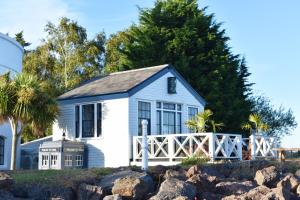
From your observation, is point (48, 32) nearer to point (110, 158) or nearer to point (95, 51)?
point (95, 51)

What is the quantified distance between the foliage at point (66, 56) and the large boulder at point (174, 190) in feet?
98.2

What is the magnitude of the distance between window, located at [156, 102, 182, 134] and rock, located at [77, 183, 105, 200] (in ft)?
35.4

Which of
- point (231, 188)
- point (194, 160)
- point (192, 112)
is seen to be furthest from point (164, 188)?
point (192, 112)

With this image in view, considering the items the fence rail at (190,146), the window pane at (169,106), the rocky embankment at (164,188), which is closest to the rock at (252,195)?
the rocky embankment at (164,188)

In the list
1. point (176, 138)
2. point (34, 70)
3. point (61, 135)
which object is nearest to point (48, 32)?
point (34, 70)

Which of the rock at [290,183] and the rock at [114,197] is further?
the rock at [290,183]

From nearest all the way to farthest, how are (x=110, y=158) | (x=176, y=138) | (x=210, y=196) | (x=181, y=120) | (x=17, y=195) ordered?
(x=17, y=195), (x=210, y=196), (x=176, y=138), (x=110, y=158), (x=181, y=120)

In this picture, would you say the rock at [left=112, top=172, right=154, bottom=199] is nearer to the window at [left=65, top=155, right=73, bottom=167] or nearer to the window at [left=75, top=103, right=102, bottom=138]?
the window at [left=65, top=155, right=73, bottom=167]

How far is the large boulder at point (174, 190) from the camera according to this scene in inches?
379

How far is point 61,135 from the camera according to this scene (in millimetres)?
21578

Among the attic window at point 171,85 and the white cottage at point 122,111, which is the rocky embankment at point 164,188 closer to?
the white cottage at point 122,111

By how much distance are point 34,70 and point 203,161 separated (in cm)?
2639

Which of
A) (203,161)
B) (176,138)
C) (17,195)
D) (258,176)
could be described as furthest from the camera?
(176,138)

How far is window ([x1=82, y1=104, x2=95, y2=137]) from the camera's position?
2052 centimetres
